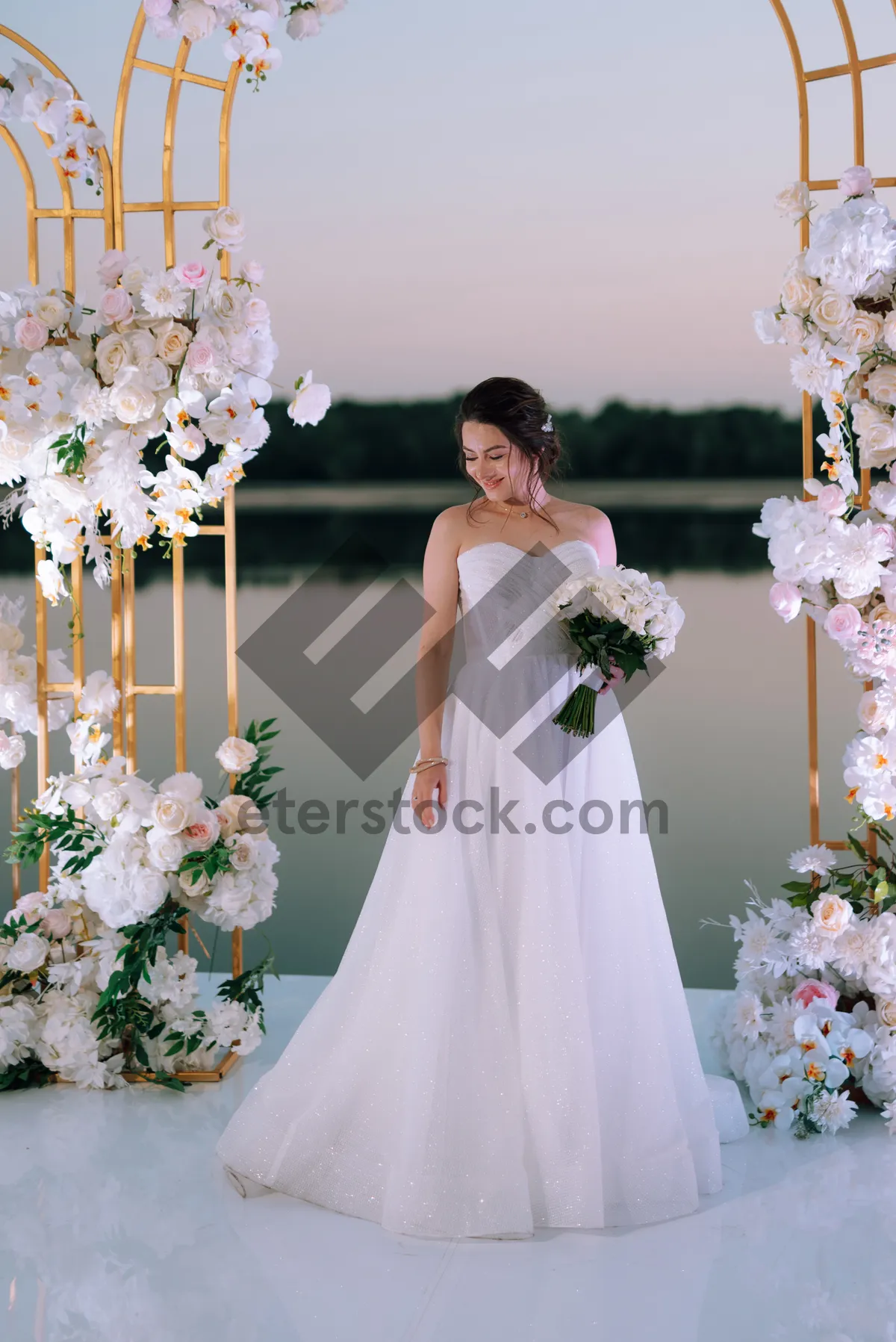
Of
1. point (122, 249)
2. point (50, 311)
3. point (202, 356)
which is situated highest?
point (122, 249)

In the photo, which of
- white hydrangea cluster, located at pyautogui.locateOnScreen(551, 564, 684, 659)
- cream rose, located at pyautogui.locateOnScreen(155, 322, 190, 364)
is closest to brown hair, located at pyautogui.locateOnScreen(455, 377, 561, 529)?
white hydrangea cluster, located at pyautogui.locateOnScreen(551, 564, 684, 659)

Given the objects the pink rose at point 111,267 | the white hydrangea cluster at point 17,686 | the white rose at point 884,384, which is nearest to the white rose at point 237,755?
the white hydrangea cluster at point 17,686

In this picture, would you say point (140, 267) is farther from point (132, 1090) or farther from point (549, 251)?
point (549, 251)

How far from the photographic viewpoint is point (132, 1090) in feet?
12.0

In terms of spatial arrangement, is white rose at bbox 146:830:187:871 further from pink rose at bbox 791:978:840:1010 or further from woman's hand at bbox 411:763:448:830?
pink rose at bbox 791:978:840:1010

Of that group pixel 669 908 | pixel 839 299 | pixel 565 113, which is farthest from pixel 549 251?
pixel 839 299

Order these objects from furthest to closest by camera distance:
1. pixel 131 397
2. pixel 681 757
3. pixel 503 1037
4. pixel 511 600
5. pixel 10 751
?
pixel 681 757 → pixel 10 751 → pixel 131 397 → pixel 511 600 → pixel 503 1037

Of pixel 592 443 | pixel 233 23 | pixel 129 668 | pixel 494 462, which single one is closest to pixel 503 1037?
pixel 494 462

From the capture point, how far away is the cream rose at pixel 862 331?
3.33 m

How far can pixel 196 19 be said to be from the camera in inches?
128

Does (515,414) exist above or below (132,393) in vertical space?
below

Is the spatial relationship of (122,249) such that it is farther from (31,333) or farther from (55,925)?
(55,925)

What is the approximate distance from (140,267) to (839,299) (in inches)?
78.2

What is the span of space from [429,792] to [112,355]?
5.12 ft
